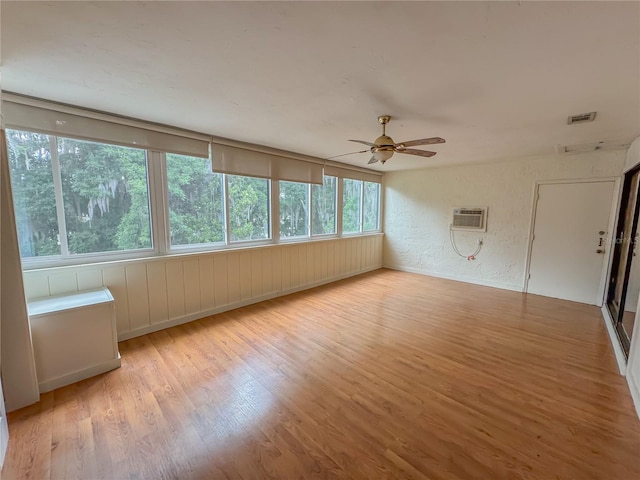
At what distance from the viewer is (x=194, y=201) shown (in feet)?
10.9

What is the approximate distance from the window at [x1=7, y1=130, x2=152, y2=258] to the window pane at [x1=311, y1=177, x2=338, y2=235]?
8.61 ft

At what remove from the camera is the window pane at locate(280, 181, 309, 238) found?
4301 millimetres

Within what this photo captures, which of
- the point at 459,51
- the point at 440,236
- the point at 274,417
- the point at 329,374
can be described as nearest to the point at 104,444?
the point at 274,417

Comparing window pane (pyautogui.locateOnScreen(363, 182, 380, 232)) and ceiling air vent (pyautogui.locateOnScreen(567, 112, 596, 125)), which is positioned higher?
ceiling air vent (pyautogui.locateOnScreen(567, 112, 596, 125))

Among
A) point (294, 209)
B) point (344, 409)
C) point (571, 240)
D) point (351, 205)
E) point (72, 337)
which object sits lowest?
point (344, 409)

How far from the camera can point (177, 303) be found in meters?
3.19

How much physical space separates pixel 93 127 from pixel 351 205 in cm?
421

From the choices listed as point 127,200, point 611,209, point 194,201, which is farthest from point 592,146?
point 127,200

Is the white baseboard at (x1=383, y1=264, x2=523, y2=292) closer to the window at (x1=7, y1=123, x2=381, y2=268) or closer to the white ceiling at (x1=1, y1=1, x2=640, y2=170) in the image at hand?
the white ceiling at (x1=1, y1=1, x2=640, y2=170)

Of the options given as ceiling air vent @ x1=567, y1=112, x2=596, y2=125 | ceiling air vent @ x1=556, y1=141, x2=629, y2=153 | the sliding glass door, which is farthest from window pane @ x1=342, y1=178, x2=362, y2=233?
the sliding glass door

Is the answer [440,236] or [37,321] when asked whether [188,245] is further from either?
[440,236]

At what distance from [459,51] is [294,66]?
97cm

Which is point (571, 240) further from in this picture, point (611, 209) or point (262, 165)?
point (262, 165)

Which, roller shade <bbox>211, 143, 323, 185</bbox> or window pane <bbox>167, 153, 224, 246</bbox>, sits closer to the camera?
window pane <bbox>167, 153, 224, 246</bbox>
